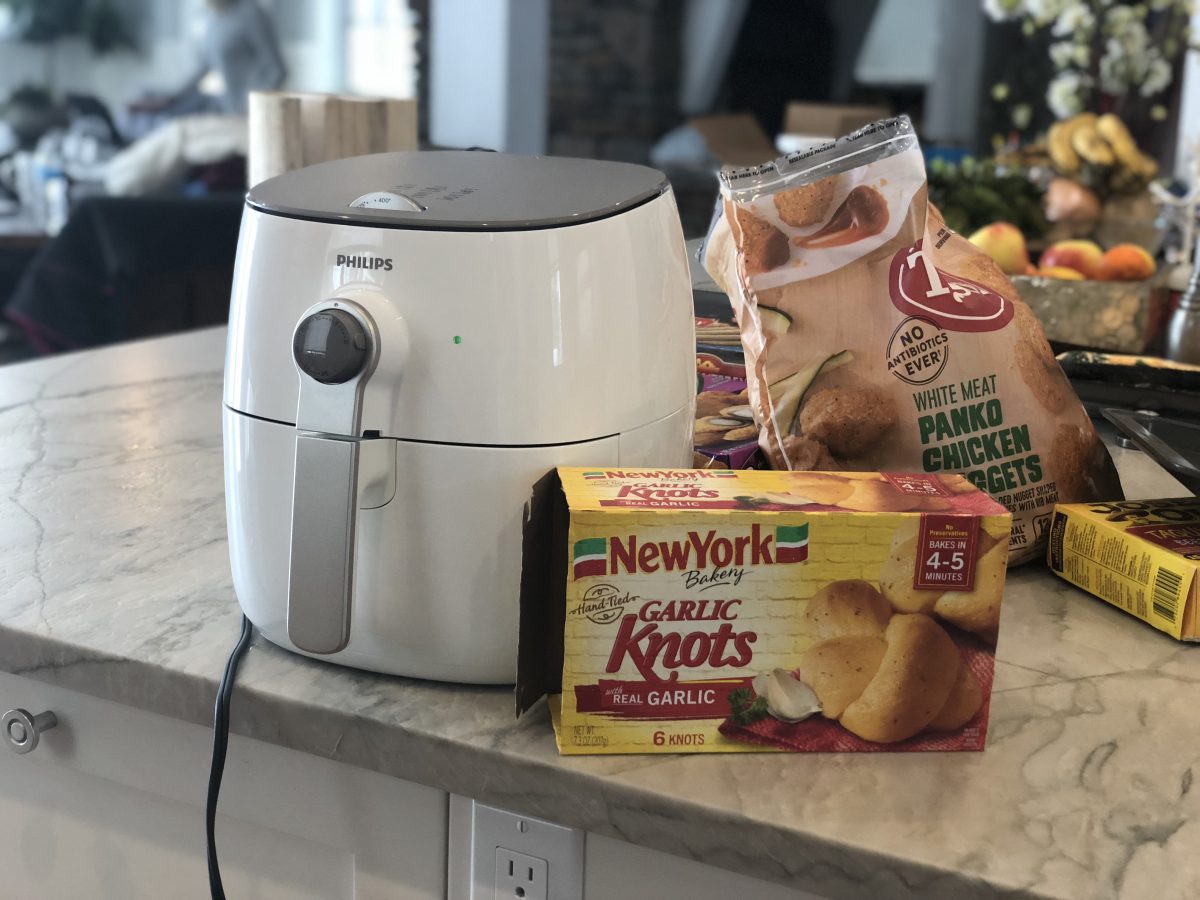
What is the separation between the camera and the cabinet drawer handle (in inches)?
27.0

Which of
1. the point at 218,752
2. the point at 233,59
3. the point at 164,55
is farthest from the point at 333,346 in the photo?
the point at 164,55

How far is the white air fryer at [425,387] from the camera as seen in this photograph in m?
0.56

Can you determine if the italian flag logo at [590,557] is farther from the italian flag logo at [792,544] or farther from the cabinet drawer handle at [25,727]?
the cabinet drawer handle at [25,727]

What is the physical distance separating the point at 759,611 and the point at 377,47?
7.44 m

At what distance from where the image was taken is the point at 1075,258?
153cm

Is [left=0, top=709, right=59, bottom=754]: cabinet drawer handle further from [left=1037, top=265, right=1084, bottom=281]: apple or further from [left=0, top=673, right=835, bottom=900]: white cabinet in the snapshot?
[left=1037, top=265, right=1084, bottom=281]: apple

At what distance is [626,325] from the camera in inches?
23.5

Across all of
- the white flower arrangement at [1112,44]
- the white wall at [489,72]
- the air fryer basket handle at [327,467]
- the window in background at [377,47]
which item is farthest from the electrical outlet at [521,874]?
the window in background at [377,47]

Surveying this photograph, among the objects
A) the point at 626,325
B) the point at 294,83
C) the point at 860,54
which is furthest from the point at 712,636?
the point at 294,83

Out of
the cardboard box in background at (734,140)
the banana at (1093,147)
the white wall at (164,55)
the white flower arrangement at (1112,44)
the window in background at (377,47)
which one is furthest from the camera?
the white wall at (164,55)

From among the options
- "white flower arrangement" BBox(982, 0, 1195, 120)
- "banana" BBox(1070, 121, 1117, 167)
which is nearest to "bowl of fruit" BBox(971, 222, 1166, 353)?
"banana" BBox(1070, 121, 1117, 167)

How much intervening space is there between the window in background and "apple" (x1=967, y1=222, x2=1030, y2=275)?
20.2 feet

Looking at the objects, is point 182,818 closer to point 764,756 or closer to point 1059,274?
point 764,756

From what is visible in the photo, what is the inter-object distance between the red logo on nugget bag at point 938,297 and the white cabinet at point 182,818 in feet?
1.29
